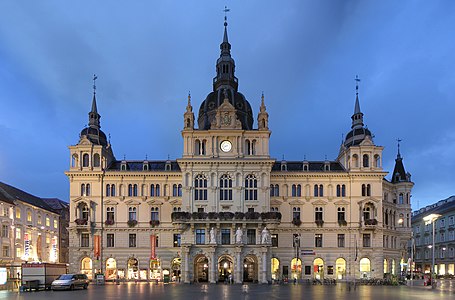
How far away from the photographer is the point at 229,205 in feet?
295

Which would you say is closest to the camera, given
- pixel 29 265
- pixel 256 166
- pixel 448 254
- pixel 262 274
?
pixel 29 265

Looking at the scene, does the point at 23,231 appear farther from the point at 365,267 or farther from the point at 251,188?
the point at 365,267

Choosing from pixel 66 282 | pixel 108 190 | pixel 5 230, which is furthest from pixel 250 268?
pixel 5 230

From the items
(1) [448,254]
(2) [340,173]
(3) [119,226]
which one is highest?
(2) [340,173]

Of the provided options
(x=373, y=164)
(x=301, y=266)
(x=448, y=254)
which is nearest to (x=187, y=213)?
(x=301, y=266)

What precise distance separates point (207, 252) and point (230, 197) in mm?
10596

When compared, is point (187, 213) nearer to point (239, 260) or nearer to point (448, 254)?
point (239, 260)

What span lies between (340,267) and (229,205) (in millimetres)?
22845

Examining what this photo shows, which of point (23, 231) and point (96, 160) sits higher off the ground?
point (96, 160)

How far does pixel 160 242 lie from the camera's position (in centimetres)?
9325

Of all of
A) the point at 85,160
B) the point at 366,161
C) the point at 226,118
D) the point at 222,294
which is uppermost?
the point at 226,118

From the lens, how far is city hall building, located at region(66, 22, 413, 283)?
295ft

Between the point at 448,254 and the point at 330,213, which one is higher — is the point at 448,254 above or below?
below

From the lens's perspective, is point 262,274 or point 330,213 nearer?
point 262,274
